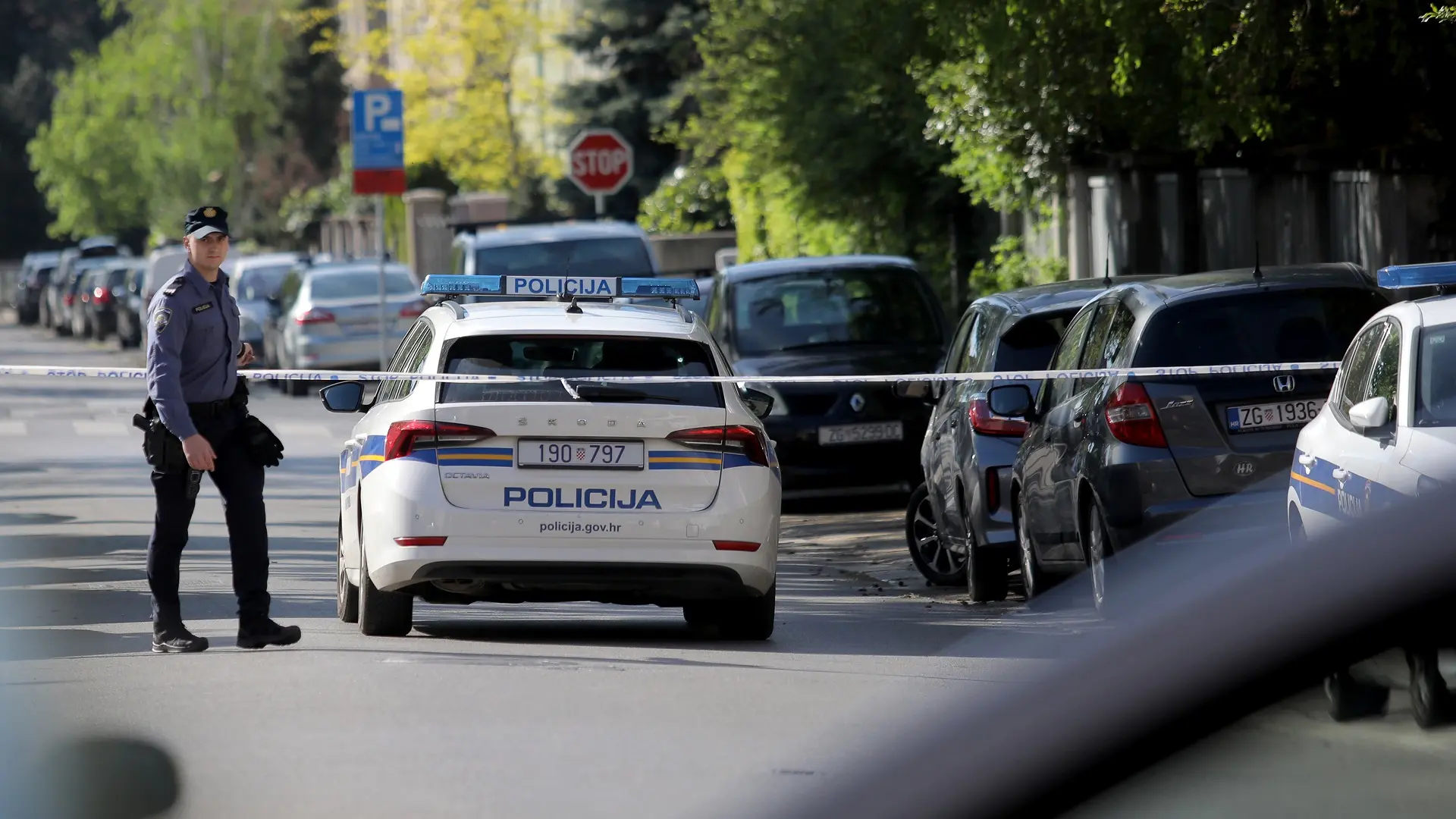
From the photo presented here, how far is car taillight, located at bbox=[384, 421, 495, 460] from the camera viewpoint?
929 cm

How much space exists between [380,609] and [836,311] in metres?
7.97

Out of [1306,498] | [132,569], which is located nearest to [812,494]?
[132,569]

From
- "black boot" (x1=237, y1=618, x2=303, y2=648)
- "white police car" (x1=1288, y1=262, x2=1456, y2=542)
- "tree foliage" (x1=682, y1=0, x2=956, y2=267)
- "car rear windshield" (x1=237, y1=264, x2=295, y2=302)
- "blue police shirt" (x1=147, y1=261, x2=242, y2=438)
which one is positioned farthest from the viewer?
"car rear windshield" (x1=237, y1=264, x2=295, y2=302)

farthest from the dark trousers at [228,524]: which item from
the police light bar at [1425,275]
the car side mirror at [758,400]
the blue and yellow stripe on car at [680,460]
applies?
the police light bar at [1425,275]

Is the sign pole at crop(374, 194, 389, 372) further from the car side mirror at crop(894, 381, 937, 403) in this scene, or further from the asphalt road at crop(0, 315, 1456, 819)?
the asphalt road at crop(0, 315, 1456, 819)

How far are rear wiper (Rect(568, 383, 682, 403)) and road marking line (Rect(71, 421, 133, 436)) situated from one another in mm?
17177

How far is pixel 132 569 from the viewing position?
13172 mm

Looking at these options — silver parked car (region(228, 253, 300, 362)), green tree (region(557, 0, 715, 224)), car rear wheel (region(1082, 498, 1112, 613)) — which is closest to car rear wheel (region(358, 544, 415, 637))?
car rear wheel (region(1082, 498, 1112, 613))

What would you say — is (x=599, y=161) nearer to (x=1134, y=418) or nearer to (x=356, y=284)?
(x=356, y=284)

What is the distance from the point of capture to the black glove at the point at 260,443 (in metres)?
9.44

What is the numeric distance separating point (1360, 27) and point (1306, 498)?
6.29 m

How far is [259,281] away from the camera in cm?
3647

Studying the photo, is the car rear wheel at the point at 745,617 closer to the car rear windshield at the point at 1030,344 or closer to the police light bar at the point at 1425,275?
the car rear windshield at the point at 1030,344

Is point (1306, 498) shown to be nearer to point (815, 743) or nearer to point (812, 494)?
point (815, 743)
